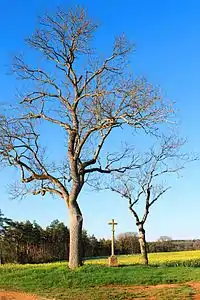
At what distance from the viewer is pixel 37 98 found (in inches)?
985

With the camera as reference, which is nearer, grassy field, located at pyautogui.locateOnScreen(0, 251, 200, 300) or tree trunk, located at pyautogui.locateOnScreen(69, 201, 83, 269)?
grassy field, located at pyautogui.locateOnScreen(0, 251, 200, 300)

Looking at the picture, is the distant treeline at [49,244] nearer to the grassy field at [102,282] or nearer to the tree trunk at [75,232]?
the tree trunk at [75,232]

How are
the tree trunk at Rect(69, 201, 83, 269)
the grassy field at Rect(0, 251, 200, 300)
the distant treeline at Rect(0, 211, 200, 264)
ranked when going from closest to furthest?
the grassy field at Rect(0, 251, 200, 300)
the tree trunk at Rect(69, 201, 83, 269)
the distant treeline at Rect(0, 211, 200, 264)

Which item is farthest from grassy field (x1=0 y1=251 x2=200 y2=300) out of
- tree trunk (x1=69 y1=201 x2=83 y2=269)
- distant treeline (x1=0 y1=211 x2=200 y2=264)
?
distant treeline (x1=0 y1=211 x2=200 y2=264)

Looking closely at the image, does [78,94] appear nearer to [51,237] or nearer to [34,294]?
[34,294]

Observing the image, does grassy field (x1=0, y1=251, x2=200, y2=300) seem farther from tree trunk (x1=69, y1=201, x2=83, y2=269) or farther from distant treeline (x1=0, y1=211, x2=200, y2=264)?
distant treeline (x1=0, y1=211, x2=200, y2=264)

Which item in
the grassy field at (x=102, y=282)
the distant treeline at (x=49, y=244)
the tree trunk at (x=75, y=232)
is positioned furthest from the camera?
the distant treeline at (x=49, y=244)

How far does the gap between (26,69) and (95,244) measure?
1978 inches

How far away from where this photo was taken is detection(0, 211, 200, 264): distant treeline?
196 feet

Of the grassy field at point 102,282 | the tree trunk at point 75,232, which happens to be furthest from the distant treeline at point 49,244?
the grassy field at point 102,282

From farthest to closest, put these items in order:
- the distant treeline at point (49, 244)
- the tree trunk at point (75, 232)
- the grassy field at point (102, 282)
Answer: the distant treeline at point (49, 244) < the tree trunk at point (75, 232) < the grassy field at point (102, 282)

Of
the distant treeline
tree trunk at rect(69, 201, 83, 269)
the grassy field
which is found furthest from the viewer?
the distant treeline

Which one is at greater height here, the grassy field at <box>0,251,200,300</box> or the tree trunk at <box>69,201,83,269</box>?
the tree trunk at <box>69,201,83,269</box>

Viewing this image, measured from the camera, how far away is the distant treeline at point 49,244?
2352 inches
